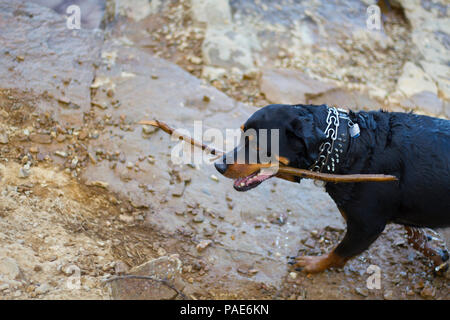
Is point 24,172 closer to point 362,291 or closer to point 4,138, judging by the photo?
point 4,138

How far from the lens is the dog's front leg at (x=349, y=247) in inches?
118

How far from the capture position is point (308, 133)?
8.91 feet

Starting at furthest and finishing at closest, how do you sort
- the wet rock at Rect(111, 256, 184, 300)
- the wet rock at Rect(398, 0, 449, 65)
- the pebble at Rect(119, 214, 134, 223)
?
the wet rock at Rect(398, 0, 449, 65) < the pebble at Rect(119, 214, 134, 223) < the wet rock at Rect(111, 256, 184, 300)

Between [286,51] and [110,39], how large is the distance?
86.9 inches

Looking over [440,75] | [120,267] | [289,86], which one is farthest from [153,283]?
[440,75]

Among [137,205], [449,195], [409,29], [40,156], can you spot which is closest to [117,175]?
[137,205]

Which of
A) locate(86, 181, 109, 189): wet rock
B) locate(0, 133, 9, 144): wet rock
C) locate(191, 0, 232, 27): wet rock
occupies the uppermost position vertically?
locate(191, 0, 232, 27): wet rock

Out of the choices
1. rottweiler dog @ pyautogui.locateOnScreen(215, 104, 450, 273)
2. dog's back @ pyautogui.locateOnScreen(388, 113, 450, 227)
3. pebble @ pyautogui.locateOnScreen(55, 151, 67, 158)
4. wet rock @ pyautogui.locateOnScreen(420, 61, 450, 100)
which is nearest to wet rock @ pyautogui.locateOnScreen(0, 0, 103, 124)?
pebble @ pyautogui.locateOnScreen(55, 151, 67, 158)

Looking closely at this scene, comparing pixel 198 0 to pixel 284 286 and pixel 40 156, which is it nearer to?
pixel 40 156

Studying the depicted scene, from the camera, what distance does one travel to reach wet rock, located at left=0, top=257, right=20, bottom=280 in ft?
8.35

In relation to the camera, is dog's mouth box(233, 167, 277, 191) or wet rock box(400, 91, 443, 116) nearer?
dog's mouth box(233, 167, 277, 191)

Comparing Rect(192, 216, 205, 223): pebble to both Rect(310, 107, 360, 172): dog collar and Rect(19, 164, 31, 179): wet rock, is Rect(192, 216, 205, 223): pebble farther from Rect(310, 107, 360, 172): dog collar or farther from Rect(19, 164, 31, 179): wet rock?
Rect(19, 164, 31, 179): wet rock

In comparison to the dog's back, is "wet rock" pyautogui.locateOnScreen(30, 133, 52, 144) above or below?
below

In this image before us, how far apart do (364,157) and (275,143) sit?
0.62m
